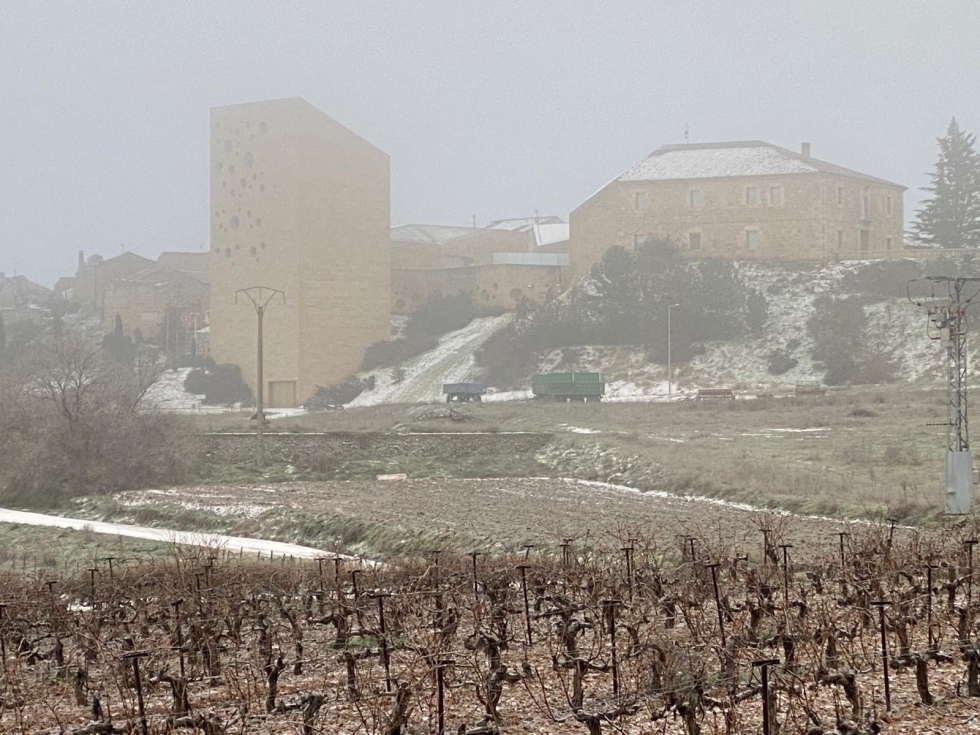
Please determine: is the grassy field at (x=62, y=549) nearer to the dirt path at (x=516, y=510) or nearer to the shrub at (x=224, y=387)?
the dirt path at (x=516, y=510)

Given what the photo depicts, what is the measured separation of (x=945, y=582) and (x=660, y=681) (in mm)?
5775

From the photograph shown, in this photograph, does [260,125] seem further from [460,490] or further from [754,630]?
→ [754,630]

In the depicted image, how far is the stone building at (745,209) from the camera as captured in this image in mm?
72938

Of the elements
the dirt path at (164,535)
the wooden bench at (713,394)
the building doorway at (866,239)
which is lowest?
the dirt path at (164,535)

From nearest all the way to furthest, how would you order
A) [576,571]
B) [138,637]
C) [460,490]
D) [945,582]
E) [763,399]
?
[138,637], [945,582], [576,571], [460,490], [763,399]

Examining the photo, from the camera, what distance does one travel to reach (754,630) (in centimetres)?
1093

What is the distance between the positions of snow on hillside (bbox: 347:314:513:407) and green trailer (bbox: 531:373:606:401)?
8.24 m

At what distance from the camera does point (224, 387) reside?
2781 inches

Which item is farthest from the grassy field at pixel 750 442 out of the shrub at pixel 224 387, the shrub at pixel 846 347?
the shrub at pixel 224 387

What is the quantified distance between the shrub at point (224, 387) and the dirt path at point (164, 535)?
3891 centimetres

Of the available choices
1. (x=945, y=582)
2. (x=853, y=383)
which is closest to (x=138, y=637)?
(x=945, y=582)

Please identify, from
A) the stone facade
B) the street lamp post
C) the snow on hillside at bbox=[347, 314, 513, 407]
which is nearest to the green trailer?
the street lamp post

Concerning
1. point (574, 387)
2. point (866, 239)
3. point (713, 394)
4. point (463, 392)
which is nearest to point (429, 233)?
point (866, 239)

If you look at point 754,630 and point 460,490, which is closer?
point 754,630
